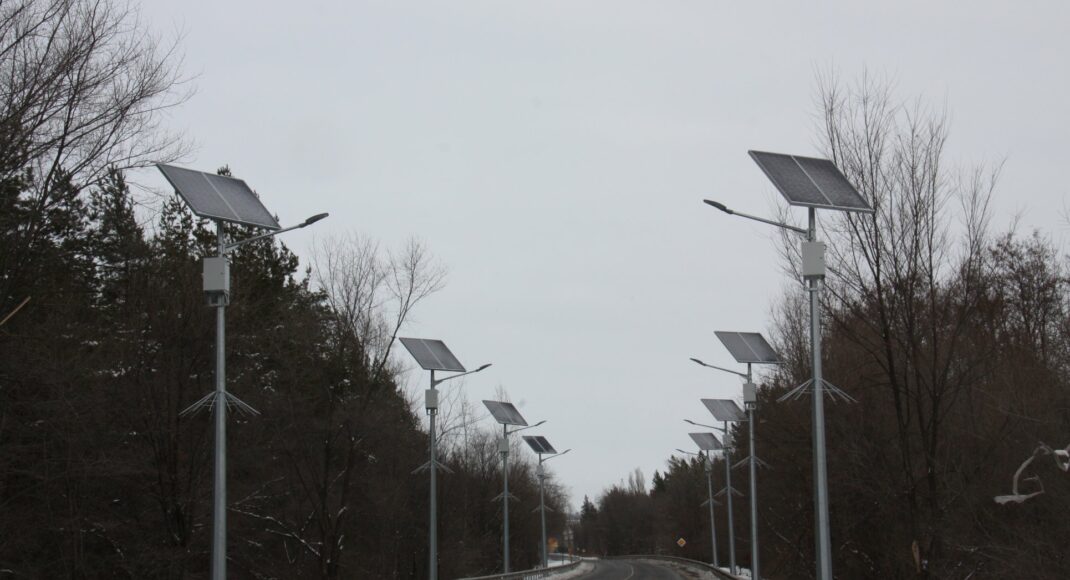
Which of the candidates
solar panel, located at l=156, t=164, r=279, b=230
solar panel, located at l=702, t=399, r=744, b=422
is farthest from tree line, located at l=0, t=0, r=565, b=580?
solar panel, located at l=702, t=399, r=744, b=422

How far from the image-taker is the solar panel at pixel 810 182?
19.5 m

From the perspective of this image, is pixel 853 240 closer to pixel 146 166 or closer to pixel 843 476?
pixel 843 476

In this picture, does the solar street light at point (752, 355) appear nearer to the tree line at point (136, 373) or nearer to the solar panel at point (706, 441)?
the tree line at point (136, 373)

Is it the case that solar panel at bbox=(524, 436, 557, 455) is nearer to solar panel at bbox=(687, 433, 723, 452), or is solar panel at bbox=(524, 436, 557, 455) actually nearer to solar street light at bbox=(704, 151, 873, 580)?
solar panel at bbox=(687, 433, 723, 452)

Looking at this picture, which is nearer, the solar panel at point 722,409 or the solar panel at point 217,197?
the solar panel at point 217,197

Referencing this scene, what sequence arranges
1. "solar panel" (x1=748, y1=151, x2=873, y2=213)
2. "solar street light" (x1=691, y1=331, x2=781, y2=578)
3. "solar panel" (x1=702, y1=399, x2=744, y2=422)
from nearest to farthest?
"solar panel" (x1=748, y1=151, x2=873, y2=213), "solar street light" (x1=691, y1=331, x2=781, y2=578), "solar panel" (x1=702, y1=399, x2=744, y2=422)

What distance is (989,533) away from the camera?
81.5 ft

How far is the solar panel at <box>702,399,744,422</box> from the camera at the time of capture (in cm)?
5116

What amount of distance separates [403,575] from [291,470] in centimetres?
2433

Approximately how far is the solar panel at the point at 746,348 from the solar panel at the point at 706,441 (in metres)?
27.0

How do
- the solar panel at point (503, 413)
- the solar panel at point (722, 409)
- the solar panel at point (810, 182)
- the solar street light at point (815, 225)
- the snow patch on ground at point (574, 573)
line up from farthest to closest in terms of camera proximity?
the snow patch on ground at point (574, 573) → the solar panel at point (503, 413) → the solar panel at point (722, 409) → the solar panel at point (810, 182) → the solar street light at point (815, 225)

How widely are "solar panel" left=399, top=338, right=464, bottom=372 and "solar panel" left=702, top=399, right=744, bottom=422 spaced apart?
15.5 meters

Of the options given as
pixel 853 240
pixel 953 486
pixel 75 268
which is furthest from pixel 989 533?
pixel 75 268

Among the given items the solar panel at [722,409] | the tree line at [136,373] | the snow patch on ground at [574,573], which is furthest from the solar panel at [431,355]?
the snow patch on ground at [574,573]
